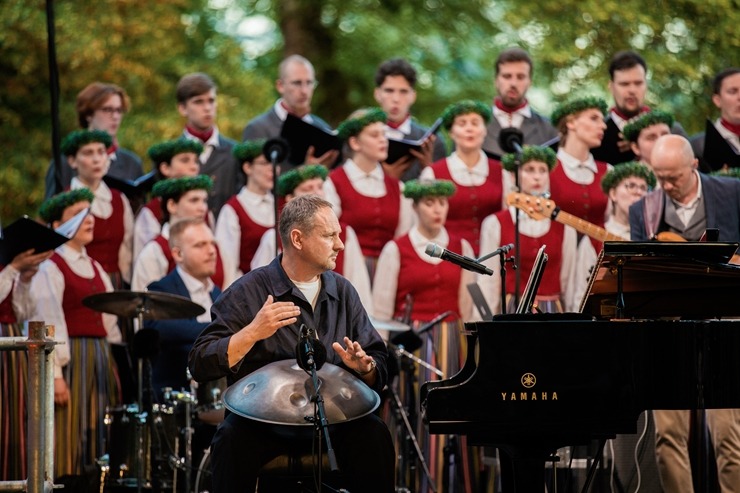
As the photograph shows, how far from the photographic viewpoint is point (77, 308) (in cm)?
936

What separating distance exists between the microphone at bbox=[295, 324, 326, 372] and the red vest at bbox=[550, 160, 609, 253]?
419 cm

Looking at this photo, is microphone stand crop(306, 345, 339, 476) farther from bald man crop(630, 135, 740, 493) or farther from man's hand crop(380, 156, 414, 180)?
man's hand crop(380, 156, 414, 180)

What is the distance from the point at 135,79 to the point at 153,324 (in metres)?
8.99

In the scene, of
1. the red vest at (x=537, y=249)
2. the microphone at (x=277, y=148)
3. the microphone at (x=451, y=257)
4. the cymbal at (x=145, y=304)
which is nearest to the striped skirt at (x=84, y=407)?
the cymbal at (x=145, y=304)

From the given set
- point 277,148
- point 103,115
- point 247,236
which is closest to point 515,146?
point 277,148

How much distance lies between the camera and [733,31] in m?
13.7

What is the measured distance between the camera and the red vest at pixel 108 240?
1004cm

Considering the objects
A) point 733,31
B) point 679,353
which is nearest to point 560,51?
point 733,31

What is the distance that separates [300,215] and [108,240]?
3948 millimetres

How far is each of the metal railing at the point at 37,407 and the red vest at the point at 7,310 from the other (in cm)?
253

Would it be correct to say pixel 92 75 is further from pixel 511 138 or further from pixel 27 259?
pixel 511 138

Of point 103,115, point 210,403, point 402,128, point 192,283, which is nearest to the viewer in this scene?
point 210,403

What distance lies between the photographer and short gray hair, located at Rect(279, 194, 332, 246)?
A: 649 centimetres

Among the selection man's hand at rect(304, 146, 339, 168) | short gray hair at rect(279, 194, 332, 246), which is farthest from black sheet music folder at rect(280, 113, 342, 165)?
short gray hair at rect(279, 194, 332, 246)
